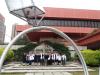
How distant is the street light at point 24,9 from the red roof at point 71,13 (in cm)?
3519

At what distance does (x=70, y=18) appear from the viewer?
4372cm

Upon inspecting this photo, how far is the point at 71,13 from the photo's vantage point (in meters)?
43.9

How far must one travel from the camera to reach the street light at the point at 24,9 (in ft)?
23.9

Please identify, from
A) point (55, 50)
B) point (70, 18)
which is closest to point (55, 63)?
point (55, 50)

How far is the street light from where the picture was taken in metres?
7.29

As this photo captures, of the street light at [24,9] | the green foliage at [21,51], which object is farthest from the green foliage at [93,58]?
the street light at [24,9]

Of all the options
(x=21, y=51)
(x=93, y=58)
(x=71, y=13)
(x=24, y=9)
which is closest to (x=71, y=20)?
(x=71, y=13)

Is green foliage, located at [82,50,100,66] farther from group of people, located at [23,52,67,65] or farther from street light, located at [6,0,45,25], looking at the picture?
street light, located at [6,0,45,25]

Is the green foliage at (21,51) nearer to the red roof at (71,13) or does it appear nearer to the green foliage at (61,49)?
the green foliage at (61,49)

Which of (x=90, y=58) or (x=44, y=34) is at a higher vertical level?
(x=44, y=34)

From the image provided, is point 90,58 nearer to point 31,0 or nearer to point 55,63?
point 55,63

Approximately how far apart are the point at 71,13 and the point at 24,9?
3663cm

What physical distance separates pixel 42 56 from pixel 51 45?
7429mm

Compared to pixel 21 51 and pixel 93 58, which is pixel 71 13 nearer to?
pixel 21 51
